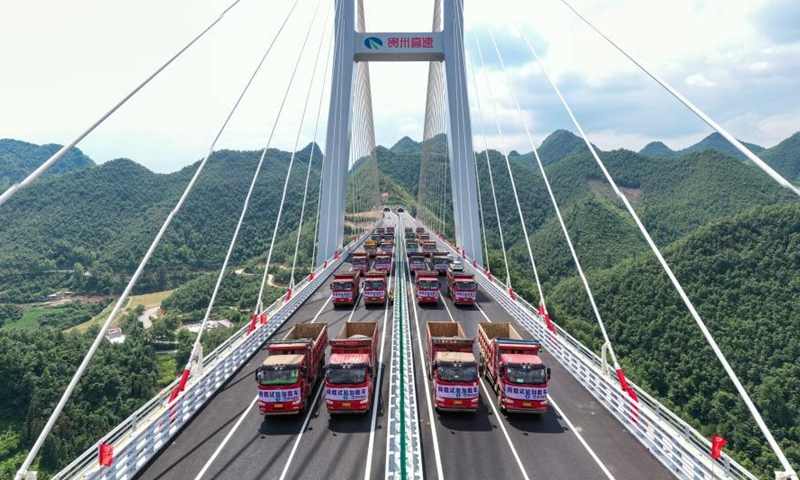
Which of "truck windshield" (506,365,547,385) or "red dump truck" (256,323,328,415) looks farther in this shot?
"truck windshield" (506,365,547,385)

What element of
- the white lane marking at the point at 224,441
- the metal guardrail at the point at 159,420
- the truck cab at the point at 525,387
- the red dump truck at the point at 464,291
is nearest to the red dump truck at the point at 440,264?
the red dump truck at the point at 464,291

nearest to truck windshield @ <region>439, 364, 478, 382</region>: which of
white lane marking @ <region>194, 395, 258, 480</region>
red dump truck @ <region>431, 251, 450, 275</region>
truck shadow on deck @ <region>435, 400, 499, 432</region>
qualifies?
truck shadow on deck @ <region>435, 400, 499, 432</region>

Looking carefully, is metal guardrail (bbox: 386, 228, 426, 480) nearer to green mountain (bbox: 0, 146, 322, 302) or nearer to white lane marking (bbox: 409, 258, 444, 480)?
white lane marking (bbox: 409, 258, 444, 480)

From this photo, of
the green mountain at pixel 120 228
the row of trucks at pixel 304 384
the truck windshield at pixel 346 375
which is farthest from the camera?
the green mountain at pixel 120 228

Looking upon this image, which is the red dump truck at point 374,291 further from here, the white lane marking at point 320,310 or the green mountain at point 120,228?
the green mountain at point 120,228

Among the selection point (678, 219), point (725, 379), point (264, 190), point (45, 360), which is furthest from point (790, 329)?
point (264, 190)
